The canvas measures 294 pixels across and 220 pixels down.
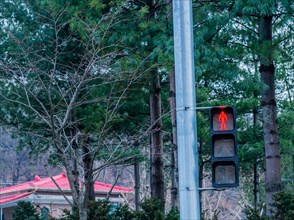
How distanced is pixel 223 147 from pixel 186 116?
1.84ft

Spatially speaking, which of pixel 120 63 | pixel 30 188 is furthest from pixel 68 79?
pixel 30 188

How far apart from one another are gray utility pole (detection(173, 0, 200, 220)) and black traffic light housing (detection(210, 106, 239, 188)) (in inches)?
9.5

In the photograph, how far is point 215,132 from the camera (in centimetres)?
691

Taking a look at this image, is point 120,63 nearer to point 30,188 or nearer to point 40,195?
point 30,188

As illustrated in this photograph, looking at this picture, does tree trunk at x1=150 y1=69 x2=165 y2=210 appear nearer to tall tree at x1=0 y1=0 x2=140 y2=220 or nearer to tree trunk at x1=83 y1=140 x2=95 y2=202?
tall tree at x1=0 y1=0 x2=140 y2=220

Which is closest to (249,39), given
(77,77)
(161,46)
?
(161,46)

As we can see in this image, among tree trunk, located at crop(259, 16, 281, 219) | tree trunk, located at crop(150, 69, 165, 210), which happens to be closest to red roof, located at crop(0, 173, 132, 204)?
tree trunk, located at crop(150, 69, 165, 210)

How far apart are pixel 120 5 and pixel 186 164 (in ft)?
27.0

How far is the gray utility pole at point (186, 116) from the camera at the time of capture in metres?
6.67

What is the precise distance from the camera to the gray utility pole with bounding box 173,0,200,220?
6668mm

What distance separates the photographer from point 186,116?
6.81 metres

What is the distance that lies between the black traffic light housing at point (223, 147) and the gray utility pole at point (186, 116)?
0.80ft

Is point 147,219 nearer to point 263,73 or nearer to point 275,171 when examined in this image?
point 275,171

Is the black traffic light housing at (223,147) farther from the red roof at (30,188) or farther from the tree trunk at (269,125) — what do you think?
the red roof at (30,188)
